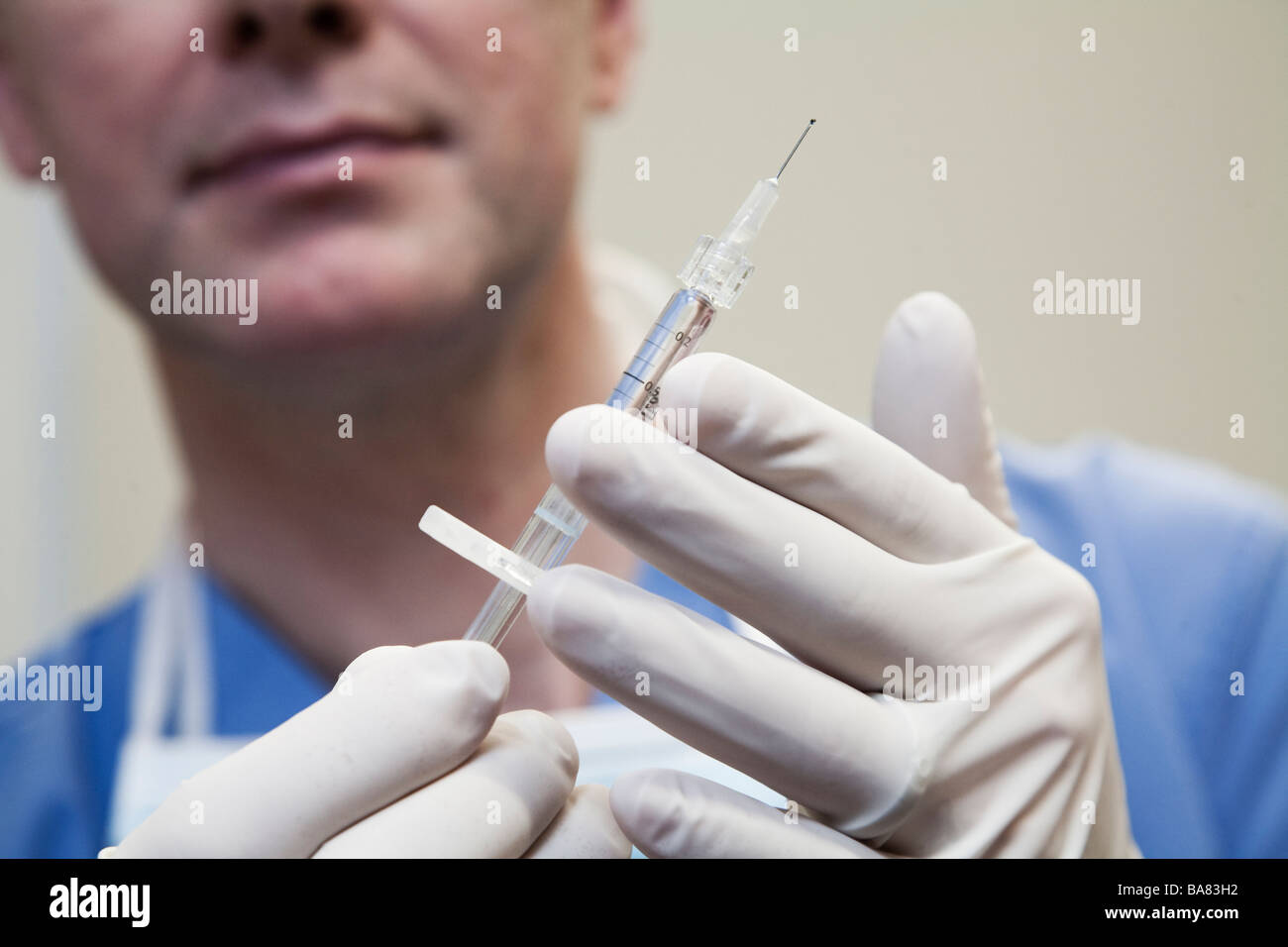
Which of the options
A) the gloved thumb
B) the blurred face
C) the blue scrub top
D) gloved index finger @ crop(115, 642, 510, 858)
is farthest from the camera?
the blue scrub top

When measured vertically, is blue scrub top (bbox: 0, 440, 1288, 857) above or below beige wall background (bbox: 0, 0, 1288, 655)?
below

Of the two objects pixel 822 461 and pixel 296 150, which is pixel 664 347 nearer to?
pixel 822 461

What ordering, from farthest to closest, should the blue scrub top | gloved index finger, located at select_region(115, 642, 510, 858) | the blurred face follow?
the blue scrub top < the blurred face < gloved index finger, located at select_region(115, 642, 510, 858)

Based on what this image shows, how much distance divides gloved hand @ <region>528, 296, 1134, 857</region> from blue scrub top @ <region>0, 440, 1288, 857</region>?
13.3 inches

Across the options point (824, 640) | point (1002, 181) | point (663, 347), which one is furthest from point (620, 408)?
point (1002, 181)

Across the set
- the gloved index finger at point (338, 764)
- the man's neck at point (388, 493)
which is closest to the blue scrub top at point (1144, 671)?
the man's neck at point (388, 493)

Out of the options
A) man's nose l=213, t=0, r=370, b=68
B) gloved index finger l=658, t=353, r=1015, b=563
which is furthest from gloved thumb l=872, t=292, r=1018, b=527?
man's nose l=213, t=0, r=370, b=68

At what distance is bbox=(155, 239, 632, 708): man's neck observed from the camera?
0.83m

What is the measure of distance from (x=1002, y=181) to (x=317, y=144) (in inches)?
24.0

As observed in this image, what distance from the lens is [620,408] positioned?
0.49 metres

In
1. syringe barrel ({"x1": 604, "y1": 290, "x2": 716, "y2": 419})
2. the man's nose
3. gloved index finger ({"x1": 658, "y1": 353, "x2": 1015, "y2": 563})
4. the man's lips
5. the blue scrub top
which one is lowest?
the blue scrub top

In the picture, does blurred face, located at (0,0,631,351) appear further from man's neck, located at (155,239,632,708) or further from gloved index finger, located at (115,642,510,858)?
gloved index finger, located at (115,642,510,858)

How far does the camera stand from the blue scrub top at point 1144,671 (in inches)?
31.2
